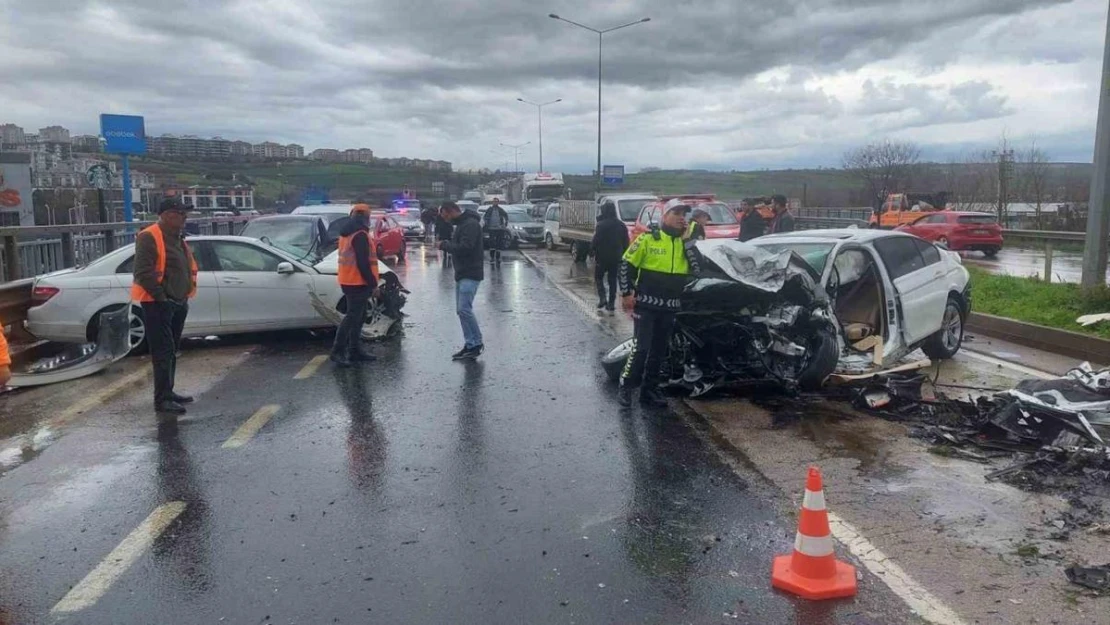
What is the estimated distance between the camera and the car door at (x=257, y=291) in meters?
10.5

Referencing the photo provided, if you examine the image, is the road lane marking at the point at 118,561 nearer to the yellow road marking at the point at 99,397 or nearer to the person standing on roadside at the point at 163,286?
the person standing on roadside at the point at 163,286

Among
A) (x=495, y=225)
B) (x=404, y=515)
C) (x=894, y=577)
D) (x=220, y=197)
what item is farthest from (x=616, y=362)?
(x=220, y=197)

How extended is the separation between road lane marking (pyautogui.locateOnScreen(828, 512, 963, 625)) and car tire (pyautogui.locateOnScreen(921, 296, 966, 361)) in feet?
17.0

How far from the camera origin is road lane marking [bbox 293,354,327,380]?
346 inches

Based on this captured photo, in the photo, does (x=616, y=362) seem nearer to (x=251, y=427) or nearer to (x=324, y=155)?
(x=251, y=427)

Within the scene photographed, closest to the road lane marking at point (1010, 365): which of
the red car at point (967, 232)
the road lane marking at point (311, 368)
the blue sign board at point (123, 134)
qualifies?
the road lane marking at point (311, 368)

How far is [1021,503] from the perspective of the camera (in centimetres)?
500

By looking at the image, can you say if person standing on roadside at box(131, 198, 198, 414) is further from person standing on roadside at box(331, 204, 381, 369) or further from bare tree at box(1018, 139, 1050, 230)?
bare tree at box(1018, 139, 1050, 230)

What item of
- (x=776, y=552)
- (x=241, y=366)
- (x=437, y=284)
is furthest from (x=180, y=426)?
(x=437, y=284)

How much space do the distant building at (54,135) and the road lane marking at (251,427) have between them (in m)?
27.5

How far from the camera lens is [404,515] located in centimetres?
489

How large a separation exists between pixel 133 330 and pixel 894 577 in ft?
29.0

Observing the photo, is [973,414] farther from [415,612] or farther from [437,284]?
[437,284]

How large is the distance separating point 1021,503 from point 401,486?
12.2ft
